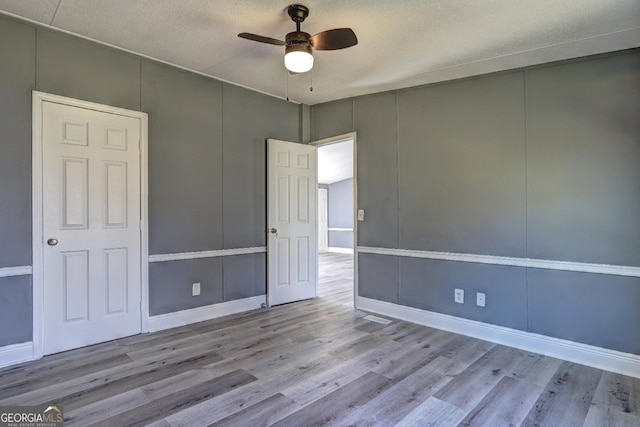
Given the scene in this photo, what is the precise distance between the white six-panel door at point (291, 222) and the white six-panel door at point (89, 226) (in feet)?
5.06

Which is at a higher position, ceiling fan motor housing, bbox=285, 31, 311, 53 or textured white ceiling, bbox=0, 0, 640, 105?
textured white ceiling, bbox=0, 0, 640, 105

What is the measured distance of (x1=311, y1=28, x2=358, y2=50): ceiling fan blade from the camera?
7.66 feet

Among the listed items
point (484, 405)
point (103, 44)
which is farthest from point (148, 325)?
point (484, 405)

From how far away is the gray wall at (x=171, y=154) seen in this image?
269 centimetres

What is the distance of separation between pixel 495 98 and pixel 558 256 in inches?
60.6

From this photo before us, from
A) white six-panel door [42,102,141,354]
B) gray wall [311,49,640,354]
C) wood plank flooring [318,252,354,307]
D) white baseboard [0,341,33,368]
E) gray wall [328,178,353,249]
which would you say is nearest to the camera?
white baseboard [0,341,33,368]

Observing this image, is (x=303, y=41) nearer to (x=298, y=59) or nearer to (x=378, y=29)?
(x=298, y=59)

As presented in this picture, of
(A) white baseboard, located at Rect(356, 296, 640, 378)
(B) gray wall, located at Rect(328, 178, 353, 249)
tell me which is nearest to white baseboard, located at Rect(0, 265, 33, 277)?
(A) white baseboard, located at Rect(356, 296, 640, 378)

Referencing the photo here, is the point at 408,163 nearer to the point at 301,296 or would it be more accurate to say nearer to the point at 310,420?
the point at 301,296

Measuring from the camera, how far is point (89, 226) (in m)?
3.04

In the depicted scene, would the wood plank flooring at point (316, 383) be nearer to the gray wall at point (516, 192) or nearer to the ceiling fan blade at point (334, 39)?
the gray wall at point (516, 192)

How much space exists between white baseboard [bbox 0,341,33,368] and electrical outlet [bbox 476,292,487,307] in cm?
388

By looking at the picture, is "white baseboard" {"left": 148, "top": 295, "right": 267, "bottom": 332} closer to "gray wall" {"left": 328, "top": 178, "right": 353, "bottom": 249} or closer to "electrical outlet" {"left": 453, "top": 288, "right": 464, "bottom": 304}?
"electrical outlet" {"left": 453, "top": 288, "right": 464, "bottom": 304}

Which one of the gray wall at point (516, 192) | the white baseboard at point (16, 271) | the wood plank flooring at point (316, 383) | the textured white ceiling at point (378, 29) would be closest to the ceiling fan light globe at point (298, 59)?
the textured white ceiling at point (378, 29)
